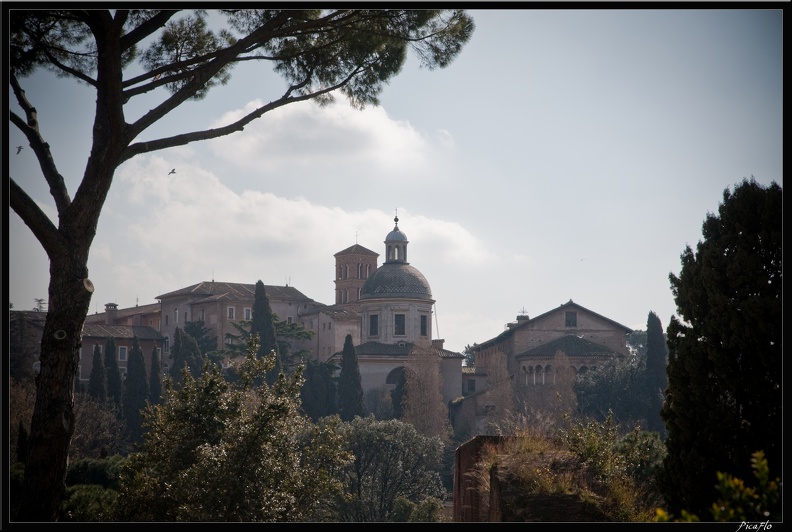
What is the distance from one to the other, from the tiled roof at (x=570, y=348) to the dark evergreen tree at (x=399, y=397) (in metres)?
8.52

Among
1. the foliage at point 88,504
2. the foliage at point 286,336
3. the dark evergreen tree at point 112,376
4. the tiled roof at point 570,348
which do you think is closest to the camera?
the foliage at point 88,504

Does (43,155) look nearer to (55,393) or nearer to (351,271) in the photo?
(55,393)

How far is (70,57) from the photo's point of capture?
33.3 ft

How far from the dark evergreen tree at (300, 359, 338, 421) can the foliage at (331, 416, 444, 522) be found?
1700 centimetres

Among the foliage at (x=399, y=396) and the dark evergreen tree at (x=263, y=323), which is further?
the dark evergreen tree at (x=263, y=323)

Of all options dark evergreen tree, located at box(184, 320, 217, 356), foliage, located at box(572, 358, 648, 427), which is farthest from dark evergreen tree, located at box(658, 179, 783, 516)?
dark evergreen tree, located at box(184, 320, 217, 356)

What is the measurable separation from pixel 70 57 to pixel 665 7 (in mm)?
6199

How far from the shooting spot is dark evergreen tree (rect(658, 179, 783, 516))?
8.04m

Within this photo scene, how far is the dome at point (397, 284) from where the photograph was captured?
212ft

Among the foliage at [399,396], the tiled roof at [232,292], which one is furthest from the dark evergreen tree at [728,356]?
the tiled roof at [232,292]

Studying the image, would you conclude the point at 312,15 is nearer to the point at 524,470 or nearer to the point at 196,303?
the point at 524,470

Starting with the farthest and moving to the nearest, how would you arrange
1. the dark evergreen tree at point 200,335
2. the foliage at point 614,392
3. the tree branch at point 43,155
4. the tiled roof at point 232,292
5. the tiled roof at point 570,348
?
the tiled roof at point 232,292 → the dark evergreen tree at point 200,335 → the tiled roof at point 570,348 → the foliage at point 614,392 → the tree branch at point 43,155

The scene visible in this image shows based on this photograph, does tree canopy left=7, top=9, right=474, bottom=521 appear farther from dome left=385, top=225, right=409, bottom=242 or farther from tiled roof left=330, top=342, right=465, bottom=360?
dome left=385, top=225, right=409, bottom=242

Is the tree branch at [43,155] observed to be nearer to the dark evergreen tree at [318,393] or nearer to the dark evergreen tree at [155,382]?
the dark evergreen tree at [155,382]
